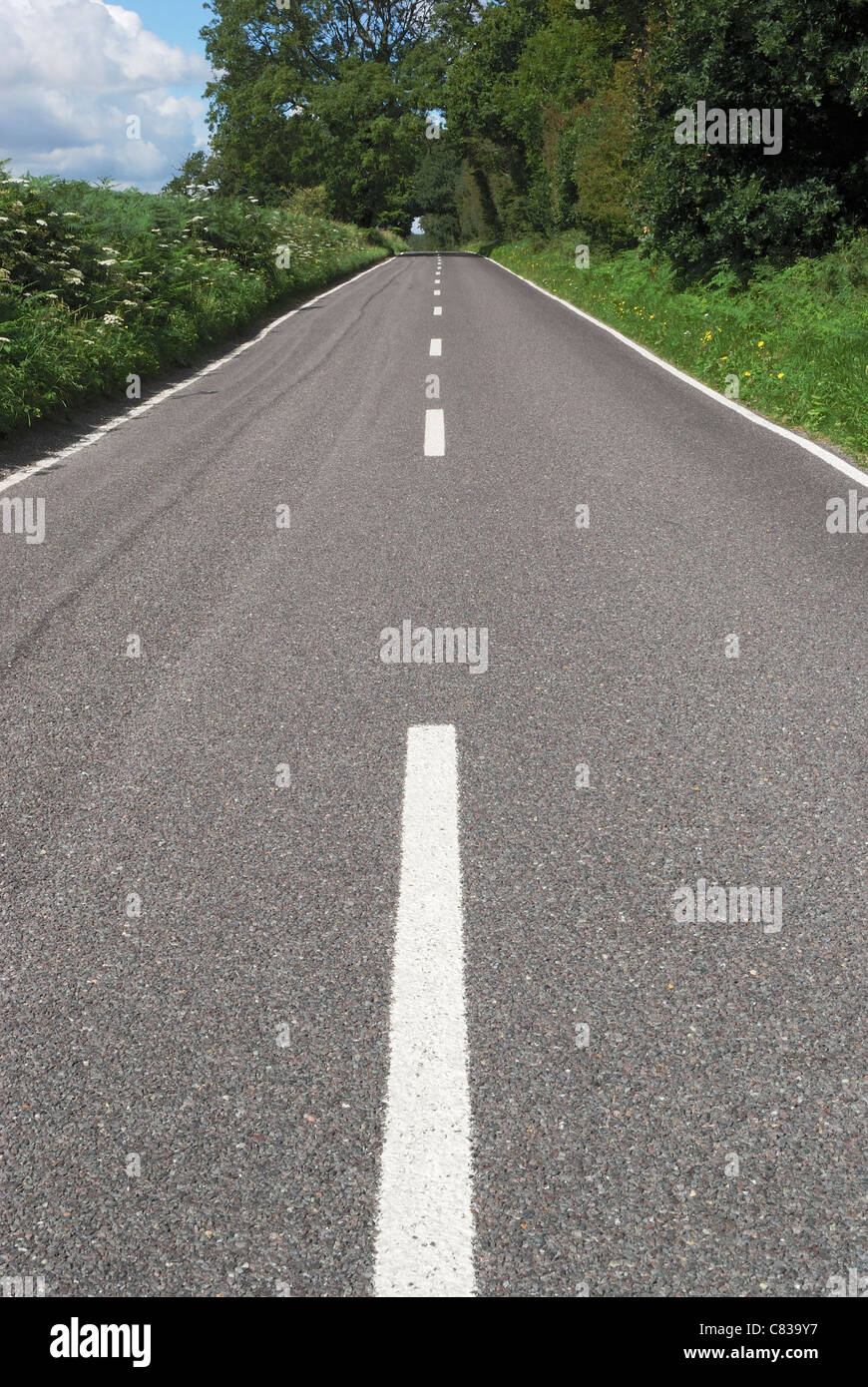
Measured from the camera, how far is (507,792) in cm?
340

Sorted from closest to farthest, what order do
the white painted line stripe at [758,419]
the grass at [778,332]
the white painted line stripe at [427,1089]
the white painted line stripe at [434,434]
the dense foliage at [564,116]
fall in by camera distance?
the white painted line stripe at [427,1089], the white painted line stripe at [758,419], the white painted line stripe at [434,434], the grass at [778,332], the dense foliage at [564,116]

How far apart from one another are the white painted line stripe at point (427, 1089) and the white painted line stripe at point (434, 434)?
5.67 m

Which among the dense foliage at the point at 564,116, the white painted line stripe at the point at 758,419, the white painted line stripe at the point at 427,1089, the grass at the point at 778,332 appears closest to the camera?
the white painted line stripe at the point at 427,1089

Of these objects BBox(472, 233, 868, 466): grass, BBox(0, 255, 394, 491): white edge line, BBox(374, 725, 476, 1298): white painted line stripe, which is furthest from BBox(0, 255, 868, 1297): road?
BBox(472, 233, 868, 466): grass

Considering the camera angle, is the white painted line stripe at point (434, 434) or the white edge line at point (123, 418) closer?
the white edge line at point (123, 418)

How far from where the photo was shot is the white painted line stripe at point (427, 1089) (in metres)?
1.87

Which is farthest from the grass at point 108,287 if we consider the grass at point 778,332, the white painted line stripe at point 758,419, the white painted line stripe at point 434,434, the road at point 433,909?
the grass at point 778,332

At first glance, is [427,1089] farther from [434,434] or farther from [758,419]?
[758,419]

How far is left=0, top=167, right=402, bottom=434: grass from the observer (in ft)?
34.0

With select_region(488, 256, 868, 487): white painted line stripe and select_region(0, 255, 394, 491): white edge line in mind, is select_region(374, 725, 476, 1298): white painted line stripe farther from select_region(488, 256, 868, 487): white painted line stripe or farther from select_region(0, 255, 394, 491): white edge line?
select_region(0, 255, 394, 491): white edge line

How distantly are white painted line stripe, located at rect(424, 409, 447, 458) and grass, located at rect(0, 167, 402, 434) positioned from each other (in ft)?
12.2

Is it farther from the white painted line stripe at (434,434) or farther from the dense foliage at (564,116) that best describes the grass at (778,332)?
the white painted line stripe at (434,434)
